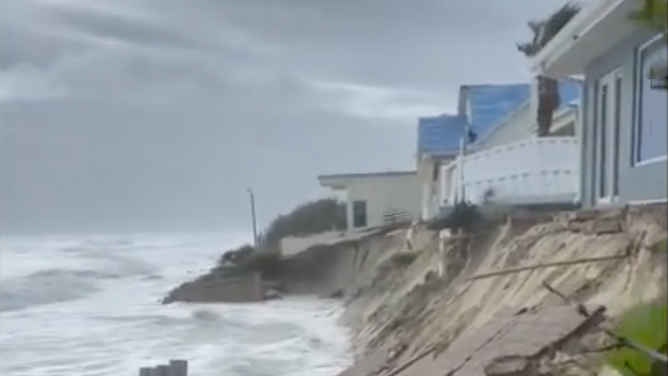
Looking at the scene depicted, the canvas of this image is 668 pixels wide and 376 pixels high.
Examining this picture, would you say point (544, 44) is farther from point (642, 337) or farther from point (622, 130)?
point (642, 337)

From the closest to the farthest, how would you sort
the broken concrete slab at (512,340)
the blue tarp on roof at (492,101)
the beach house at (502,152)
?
1. the broken concrete slab at (512,340)
2. the beach house at (502,152)
3. the blue tarp on roof at (492,101)

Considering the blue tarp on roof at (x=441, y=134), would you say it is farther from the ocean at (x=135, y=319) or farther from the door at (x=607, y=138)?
the door at (x=607, y=138)

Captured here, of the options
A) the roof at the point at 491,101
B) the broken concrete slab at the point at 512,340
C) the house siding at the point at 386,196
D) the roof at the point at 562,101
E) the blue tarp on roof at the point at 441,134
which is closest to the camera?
the broken concrete slab at the point at 512,340

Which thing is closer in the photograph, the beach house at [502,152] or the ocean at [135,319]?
the beach house at [502,152]

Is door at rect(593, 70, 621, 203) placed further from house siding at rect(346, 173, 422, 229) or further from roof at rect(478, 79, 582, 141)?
house siding at rect(346, 173, 422, 229)

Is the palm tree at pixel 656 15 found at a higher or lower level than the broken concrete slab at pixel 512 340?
higher

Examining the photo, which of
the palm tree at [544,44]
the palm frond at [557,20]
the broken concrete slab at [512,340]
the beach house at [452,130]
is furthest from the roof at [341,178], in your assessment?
the broken concrete slab at [512,340]

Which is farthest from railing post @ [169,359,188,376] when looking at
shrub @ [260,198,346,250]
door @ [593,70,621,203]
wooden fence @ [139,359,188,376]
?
shrub @ [260,198,346,250]

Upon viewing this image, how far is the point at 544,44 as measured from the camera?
15.8 ft

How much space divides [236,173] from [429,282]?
290 cm

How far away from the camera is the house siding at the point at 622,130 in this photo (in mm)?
3166

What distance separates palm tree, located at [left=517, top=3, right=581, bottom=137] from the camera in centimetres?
434

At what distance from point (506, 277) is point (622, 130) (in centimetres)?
75

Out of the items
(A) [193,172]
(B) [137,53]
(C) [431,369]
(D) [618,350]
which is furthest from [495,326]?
(B) [137,53]
